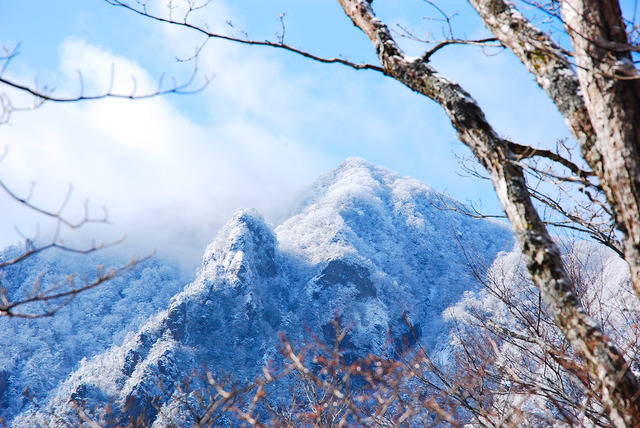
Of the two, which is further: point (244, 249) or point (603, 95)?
point (244, 249)

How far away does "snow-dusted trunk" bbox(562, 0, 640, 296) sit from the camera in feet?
5.74

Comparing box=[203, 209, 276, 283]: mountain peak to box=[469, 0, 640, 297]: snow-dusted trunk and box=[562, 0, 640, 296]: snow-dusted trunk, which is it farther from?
box=[562, 0, 640, 296]: snow-dusted trunk

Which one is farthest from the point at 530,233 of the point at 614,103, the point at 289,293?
the point at 289,293

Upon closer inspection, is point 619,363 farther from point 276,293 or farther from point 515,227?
point 276,293

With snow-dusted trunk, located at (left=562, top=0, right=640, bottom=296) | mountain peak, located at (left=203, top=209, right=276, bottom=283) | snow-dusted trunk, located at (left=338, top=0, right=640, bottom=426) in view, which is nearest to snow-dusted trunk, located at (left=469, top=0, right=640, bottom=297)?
snow-dusted trunk, located at (left=562, top=0, right=640, bottom=296)

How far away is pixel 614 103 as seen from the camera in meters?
1.81

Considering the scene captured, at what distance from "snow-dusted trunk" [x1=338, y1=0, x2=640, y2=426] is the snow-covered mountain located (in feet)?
117

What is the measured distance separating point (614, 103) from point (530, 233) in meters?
0.66

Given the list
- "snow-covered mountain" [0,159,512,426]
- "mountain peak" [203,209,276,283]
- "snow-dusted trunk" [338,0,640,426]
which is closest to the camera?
"snow-dusted trunk" [338,0,640,426]

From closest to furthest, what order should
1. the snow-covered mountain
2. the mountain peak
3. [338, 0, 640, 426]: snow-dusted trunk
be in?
[338, 0, 640, 426]: snow-dusted trunk < the snow-covered mountain < the mountain peak

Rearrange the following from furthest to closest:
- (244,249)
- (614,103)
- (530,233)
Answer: (244,249) < (530,233) < (614,103)

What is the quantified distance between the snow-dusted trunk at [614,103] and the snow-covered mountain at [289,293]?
3581 cm

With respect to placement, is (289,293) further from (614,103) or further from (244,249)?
(614,103)

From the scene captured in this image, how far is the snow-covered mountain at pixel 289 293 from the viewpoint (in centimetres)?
4794
